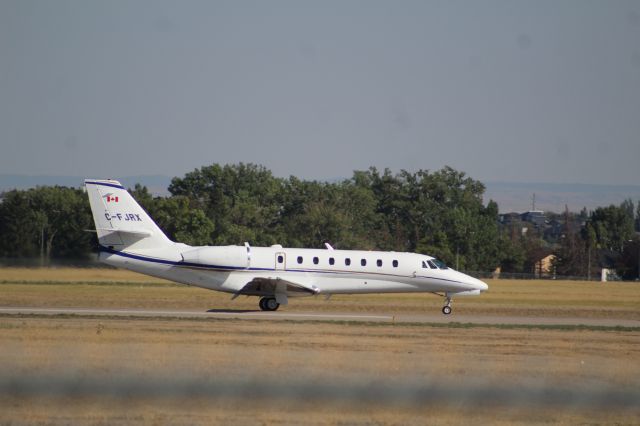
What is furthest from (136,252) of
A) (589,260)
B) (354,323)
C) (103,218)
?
(589,260)

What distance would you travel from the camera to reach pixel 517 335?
25250mm

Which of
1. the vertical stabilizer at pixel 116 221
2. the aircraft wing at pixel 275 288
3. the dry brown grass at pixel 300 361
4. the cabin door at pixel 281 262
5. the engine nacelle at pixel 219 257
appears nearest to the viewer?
the dry brown grass at pixel 300 361

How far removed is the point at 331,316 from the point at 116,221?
778cm

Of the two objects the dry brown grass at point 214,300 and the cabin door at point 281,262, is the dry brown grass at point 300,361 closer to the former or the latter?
the cabin door at point 281,262

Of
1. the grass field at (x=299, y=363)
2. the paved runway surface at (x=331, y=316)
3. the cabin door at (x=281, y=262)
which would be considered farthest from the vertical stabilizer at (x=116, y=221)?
the cabin door at (x=281, y=262)

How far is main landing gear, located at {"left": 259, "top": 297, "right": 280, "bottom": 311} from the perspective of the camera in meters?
32.1

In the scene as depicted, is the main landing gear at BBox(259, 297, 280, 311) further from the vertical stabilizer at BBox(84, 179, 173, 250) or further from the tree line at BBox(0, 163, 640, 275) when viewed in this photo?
the tree line at BBox(0, 163, 640, 275)

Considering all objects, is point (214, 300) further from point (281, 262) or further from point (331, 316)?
point (331, 316)

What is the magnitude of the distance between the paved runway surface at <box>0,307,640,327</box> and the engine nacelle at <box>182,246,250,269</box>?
1.57 meters

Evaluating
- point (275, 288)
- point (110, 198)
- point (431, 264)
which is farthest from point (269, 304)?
point (110, 198)

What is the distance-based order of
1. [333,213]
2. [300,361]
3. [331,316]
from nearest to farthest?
[300,361], [331,316], [333,213]

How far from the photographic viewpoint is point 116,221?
31.4 metres

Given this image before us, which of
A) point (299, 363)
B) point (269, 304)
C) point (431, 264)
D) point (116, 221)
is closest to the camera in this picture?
point (299, 363)

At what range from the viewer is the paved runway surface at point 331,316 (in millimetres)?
28828
